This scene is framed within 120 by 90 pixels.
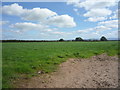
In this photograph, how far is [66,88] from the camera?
257 inches

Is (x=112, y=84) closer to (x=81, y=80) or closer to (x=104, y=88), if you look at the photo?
(x=104, y=88)

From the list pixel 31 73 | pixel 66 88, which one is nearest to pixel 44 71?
pixel 31 73

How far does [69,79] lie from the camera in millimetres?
7824

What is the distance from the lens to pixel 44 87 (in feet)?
21.6

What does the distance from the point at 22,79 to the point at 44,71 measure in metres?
2.07

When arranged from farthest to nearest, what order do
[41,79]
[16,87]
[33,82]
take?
1. [41,79]
2. [33,82]
3. [16,87]

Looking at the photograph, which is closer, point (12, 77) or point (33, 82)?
point (33, 82)

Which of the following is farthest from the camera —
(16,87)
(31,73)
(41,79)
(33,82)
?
(31,73)

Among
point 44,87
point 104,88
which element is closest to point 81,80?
point 104,88

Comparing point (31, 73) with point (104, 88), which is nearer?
point (104, 88)

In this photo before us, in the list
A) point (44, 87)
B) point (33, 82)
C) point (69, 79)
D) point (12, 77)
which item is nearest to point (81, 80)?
point (69, 79)

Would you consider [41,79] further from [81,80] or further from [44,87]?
[81,80]

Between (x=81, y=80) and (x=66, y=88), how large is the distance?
1626 mm

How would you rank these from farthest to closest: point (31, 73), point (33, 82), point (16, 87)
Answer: point (31, 73)
point (33, 82)
point (16, 87)
